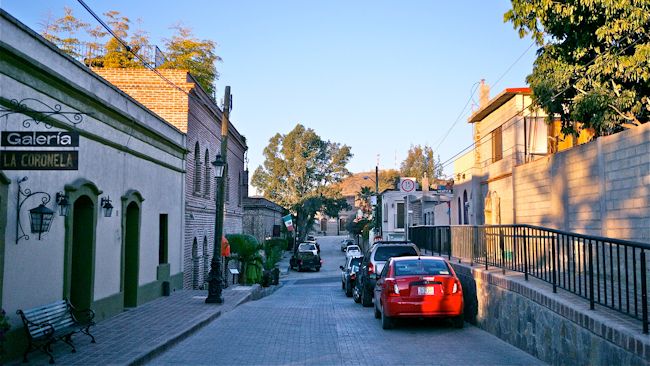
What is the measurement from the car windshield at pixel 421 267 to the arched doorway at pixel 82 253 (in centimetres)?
639

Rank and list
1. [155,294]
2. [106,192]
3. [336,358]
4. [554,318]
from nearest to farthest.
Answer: [554,318] < [336,358] < [106,192] < [155,294]

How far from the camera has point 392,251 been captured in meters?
18.0

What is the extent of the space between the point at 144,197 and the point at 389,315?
841 centimetres

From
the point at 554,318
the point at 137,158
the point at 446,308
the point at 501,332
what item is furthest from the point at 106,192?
the point at 554,318

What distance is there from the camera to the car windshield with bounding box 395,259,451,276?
41.7ft

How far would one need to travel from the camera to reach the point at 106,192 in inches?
565

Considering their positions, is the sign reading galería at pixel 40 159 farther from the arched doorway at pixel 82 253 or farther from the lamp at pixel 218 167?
the lamp at pixel 218 167

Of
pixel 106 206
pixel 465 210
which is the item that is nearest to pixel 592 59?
pixel 106 206

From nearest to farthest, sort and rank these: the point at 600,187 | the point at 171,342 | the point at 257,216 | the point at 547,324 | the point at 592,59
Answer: the point at 547,324, the point at 171,342, the point at 600,187, the point at 592,59, the point at 257,216

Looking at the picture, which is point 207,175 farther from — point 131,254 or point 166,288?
point 131,254

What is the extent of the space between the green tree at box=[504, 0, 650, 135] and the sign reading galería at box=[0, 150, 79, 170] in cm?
1181

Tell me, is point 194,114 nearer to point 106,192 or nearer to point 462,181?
point 106,192

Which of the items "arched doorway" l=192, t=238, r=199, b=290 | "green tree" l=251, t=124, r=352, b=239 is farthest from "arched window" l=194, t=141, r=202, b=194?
"green tree" l=251, t=124, r=352, b=239

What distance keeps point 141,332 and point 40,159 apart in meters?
4.75
